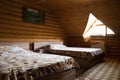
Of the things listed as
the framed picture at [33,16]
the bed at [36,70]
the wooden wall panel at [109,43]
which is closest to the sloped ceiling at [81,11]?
the framed picture at [33,16]

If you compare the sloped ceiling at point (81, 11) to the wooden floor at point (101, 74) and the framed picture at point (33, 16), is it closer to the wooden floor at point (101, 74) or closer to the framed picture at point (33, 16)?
the framed picture at point (33, 16)

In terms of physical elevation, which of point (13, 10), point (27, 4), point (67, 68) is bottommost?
point (67, 68)

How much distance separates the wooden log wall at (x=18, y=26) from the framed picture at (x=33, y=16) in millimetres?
139

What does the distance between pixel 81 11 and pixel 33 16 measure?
2053 mm

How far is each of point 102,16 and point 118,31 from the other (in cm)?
143

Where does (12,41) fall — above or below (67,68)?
above

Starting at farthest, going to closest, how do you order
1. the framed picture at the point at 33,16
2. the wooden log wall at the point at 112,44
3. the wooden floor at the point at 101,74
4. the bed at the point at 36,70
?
the wooden log wall at the point at 112,44, the framed picture at the point at 33,16, the wooden floor at the point at 101,74, the bed at the point at 36,70

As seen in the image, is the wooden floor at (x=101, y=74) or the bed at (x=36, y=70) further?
the wooden floor at (x=101, y=74)

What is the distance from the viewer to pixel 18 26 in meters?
4.62

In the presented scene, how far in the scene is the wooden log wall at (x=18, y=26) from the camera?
4.16 meters

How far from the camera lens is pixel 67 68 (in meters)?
2.92

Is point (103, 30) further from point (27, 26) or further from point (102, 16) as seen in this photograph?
point (27, 26)

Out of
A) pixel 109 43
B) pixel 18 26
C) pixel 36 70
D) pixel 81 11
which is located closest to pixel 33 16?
pixel 18 26

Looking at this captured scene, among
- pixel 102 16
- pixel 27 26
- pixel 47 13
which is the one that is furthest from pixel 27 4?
pixel 102 16
